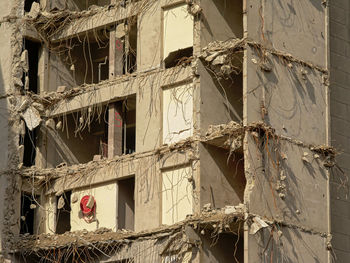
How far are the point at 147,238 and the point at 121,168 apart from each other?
8.33 ft

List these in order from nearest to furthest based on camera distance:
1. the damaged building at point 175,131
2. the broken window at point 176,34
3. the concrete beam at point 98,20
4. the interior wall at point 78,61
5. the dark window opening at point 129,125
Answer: the damaged building at point 175,131 < the broken window at point 176,34 < the dark window opening at point 129,125 < the concrete beam at point 98,20 < the interior wall at point 78,61

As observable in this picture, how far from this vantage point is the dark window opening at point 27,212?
125 feet

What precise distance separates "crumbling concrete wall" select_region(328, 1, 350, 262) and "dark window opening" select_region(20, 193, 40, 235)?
8.78 m

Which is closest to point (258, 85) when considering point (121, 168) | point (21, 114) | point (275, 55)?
point (275, 55)

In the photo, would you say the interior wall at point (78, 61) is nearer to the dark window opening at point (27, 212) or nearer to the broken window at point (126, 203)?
the dark window opening at point (27, 212)

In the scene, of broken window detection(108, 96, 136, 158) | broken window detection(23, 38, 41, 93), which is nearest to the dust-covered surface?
broken window detection(108, 96, 136, 158)

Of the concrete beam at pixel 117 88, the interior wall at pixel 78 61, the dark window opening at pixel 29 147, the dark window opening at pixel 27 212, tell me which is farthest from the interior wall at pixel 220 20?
the dark window opening at pixel 27 212

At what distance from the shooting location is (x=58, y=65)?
130ft

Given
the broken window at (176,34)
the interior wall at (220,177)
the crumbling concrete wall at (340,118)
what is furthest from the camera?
the crumbling concrete wall at (340,118)

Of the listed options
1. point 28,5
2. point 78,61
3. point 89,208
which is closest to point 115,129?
point 89,208

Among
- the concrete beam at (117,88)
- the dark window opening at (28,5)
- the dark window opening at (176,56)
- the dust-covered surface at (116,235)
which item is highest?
the dark window opening at (28,5)

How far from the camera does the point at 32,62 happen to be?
39.6 metres

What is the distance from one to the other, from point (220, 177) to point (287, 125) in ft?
7.38

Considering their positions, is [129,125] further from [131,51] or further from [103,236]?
[103,236]
